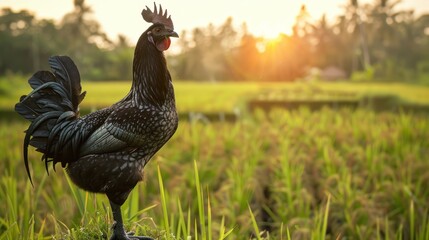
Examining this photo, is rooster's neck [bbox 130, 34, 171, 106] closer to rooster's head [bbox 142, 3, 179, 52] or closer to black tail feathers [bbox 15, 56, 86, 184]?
rooster's head [bbox 142, 3, 179, 52]

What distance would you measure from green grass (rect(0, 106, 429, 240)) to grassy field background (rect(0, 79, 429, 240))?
12 mm

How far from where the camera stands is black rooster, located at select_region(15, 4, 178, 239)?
4.64ft

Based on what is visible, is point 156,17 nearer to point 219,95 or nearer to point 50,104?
point 50,104

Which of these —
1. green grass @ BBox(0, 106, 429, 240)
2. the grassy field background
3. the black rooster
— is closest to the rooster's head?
the black rooster

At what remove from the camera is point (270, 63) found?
20969 millimetres

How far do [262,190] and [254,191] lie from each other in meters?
0.24

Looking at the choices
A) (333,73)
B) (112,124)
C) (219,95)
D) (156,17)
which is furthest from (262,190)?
(333,73)

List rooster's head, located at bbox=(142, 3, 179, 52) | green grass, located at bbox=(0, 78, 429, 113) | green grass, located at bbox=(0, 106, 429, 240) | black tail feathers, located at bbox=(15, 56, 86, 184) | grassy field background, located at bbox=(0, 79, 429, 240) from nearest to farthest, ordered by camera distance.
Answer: rooster's head, located at bbox=(142, 3, 179, 52) < black tail feathers, located at bbox=(15, 56, 86, 184) < grassy field background, located at bbox=(0, 79, 429, 240) < green grass, located at bbox=(0, 106, 429, 240) < green grass, located at bbox=(0, 78, 429, 113)

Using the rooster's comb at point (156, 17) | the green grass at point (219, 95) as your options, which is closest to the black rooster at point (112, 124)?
the rooster's comb at point (156, 17)

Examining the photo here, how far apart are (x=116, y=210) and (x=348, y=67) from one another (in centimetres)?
2841

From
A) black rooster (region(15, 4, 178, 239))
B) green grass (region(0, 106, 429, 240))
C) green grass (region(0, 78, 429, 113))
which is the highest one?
black rooster (region(15, 4, 178, 239))

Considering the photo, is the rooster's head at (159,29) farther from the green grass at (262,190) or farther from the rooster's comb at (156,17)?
the green grass at (262,190)

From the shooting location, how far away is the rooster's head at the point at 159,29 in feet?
4.43

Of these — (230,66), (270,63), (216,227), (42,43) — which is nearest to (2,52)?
(42,43)
